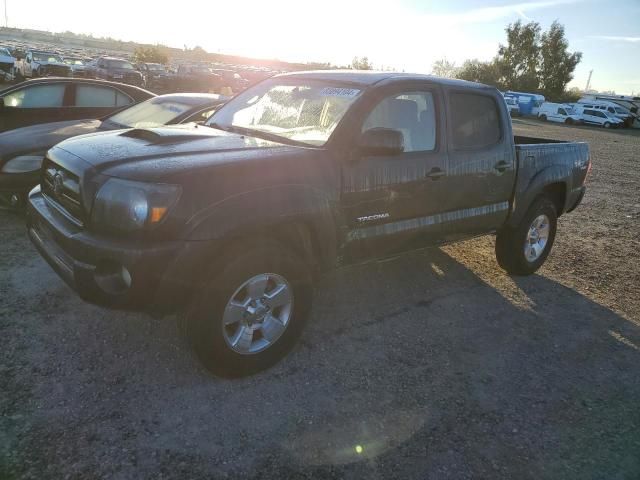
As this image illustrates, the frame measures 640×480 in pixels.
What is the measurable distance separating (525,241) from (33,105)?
21.4 ft

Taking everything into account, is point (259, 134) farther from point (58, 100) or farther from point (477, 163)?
point (58, 100)

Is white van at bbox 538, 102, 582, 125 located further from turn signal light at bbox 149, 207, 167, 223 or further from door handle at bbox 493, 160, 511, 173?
turn signal light at bbox 149, 207, 167, 223

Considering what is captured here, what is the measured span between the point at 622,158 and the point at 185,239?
18979 mm

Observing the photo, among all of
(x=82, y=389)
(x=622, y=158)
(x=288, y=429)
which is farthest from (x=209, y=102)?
(x=622, y=158)

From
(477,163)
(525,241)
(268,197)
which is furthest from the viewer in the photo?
(525,241)

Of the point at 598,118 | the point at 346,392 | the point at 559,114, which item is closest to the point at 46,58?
the point at 346,392

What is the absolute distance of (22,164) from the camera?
5.12 meters

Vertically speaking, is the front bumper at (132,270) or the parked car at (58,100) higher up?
the parked car at (58,100)

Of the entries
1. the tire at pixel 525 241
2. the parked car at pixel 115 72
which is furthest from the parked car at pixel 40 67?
the tire at pixel 525 241

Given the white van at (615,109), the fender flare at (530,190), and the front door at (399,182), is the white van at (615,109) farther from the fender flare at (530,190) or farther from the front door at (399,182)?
the front door at (399,182)

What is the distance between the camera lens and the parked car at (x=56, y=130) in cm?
509

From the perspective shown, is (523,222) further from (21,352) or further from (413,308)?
(21,352)

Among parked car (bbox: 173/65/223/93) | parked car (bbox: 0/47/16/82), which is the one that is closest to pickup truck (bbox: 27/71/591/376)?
parked car (bbox: 0/47/16/82)

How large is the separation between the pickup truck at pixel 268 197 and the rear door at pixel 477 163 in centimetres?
2
